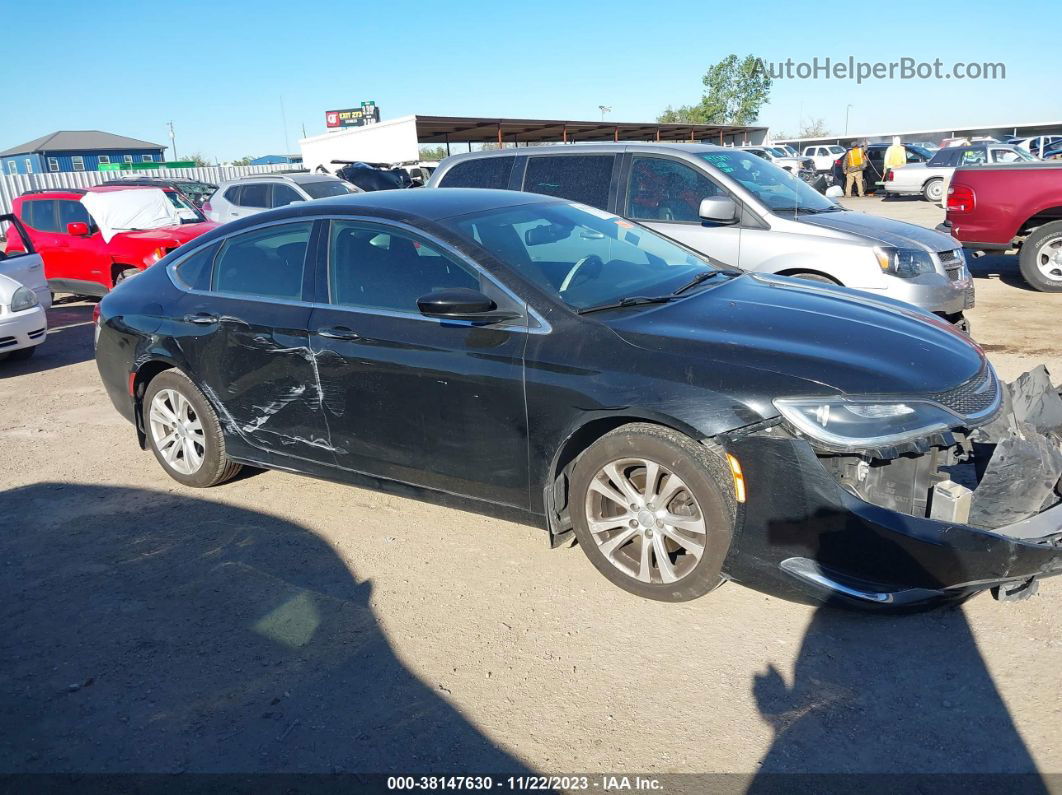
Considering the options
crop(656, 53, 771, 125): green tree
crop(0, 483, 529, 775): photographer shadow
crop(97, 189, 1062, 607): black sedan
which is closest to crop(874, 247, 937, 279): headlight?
crop(97, 189, 1062, 607): black sedan

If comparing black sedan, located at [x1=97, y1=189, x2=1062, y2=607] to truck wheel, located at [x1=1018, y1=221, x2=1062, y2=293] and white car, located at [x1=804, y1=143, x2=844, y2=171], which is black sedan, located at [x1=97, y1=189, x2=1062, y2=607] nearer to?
truck wheel, located at [x1=1018, y1=221, x2=1062, y2=293]

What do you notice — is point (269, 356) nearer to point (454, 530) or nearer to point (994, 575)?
point (454, 530)

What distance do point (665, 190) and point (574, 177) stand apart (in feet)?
2.81

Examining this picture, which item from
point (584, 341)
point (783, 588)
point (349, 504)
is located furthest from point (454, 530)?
point (783, 588)

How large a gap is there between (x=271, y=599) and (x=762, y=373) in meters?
2.37

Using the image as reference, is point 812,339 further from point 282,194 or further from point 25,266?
point 282,194

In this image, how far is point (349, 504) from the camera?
4.68 meters

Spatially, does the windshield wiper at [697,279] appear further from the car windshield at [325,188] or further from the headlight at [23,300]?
the car windshield at [325,188]

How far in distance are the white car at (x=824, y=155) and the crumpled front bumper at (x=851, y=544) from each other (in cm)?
3288

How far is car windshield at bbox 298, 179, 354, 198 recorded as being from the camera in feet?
47.0

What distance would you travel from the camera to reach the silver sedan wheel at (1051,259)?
9.79 meters

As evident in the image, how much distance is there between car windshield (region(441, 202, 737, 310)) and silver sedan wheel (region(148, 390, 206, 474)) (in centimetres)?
213

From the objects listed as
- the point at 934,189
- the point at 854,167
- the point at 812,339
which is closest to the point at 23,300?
the point at 812,339

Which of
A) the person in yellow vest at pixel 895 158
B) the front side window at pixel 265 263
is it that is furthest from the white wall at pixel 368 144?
the front side window at pixel 265 263
